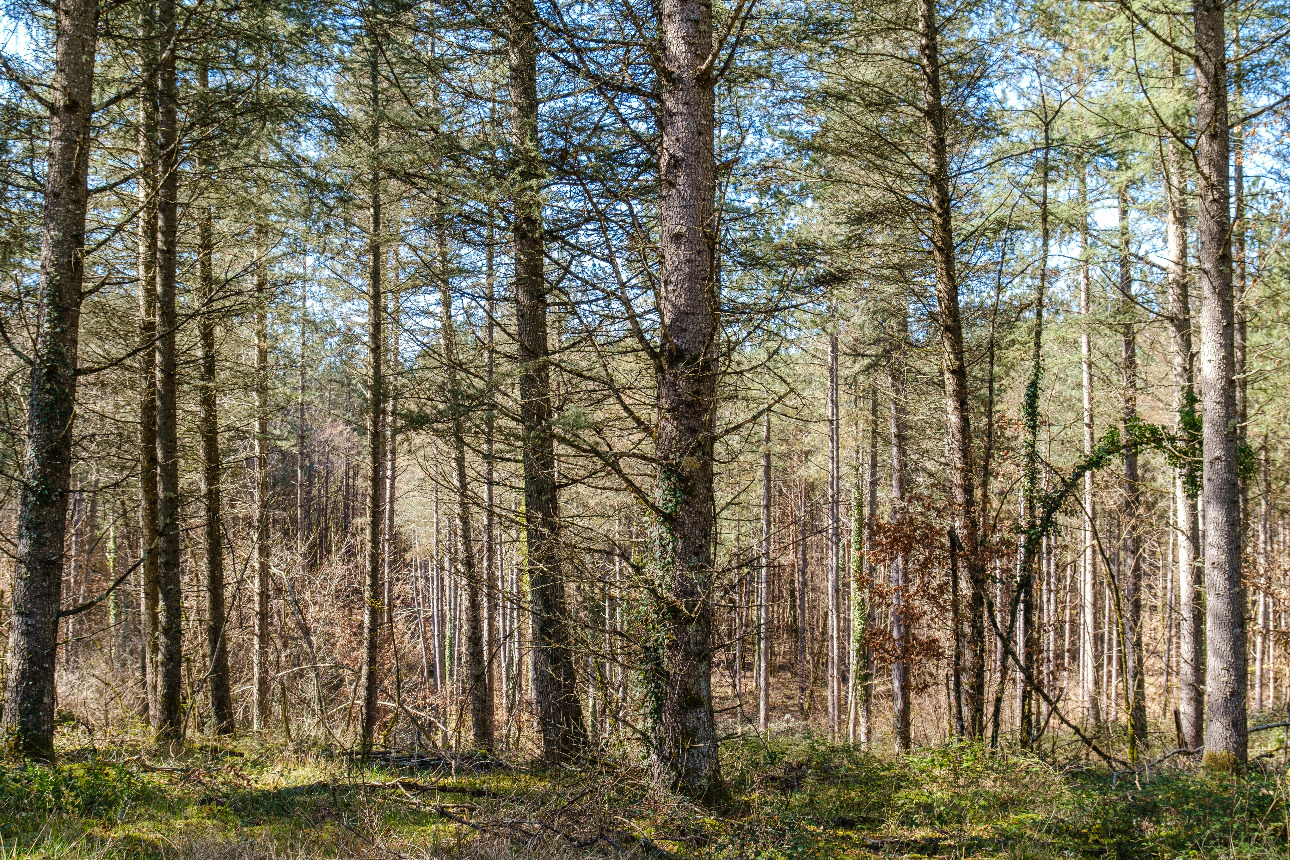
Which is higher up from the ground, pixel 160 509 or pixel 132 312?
pixel 132 312

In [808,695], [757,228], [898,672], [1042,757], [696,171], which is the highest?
[757,228]

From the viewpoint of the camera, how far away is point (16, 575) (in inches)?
185

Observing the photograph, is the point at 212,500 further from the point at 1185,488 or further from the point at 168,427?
the point at 1185,488

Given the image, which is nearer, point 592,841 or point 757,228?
point 592,841

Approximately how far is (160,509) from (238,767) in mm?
3481

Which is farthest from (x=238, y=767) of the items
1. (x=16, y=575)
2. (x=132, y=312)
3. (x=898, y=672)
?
(x=898, y=672)

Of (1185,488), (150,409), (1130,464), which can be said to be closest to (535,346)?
(150,409)

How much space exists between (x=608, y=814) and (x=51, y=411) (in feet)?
14.7

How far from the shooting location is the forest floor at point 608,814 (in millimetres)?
3871

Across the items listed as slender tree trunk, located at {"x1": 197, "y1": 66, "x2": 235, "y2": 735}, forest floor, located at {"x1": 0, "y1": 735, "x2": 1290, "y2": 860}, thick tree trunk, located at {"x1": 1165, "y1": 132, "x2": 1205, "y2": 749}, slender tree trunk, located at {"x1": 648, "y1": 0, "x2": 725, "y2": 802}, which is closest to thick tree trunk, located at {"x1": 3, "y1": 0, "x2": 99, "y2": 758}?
forest floor, located at {"x1": 0, "y1": 735, "x2": 1290, "y2": 860}

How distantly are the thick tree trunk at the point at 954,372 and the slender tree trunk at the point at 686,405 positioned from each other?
3.91 m

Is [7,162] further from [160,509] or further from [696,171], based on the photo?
[696,171]

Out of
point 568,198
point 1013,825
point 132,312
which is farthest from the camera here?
point 132,312

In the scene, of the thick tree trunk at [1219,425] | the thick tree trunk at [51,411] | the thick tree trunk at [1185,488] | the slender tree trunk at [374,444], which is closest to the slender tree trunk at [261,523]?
the slender tree trunk at [374,444]
